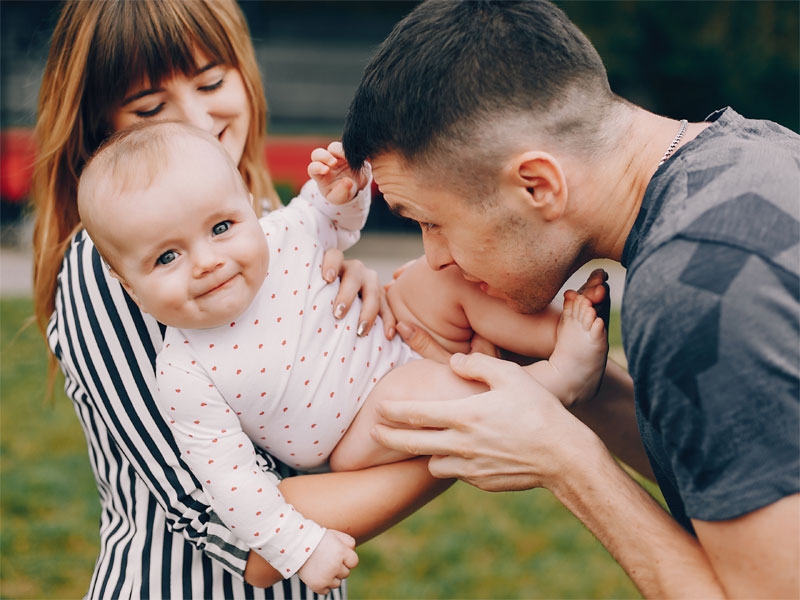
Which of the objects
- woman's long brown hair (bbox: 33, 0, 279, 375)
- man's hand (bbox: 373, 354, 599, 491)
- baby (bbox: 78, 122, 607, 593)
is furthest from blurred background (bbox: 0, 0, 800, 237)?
man's hand (bbox: 373, 354, 599, 491)

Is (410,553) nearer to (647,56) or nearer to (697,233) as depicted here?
(697,233)

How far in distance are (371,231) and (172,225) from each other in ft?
39.6

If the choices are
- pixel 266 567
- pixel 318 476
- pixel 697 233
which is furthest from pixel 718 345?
pixel 266 567

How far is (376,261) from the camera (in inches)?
452

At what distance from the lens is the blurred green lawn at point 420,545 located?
436 centimetres

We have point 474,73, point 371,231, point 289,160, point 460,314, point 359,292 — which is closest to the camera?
point 474,73

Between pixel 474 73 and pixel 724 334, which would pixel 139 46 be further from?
pixel 724 334

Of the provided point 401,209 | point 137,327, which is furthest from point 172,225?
point 401,209

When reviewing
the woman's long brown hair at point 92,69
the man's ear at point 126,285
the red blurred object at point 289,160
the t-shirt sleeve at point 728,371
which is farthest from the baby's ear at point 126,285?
the red blurred object at point 289,160

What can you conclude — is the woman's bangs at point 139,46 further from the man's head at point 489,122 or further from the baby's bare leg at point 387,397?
the baby's bare leg at point 387,397

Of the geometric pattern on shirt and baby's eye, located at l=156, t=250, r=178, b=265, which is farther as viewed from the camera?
baby's eye, located at l=156, t=250, r=178, b=265

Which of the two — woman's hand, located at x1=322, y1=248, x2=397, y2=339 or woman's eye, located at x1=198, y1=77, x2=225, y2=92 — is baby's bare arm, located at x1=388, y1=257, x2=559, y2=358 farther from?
woman's eye, located at x1=198, y1=77, x2=225, y2=92

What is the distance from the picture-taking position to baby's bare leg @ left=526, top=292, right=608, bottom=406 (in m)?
2.17

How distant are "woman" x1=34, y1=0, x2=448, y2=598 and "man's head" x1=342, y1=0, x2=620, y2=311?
1.48 feet
